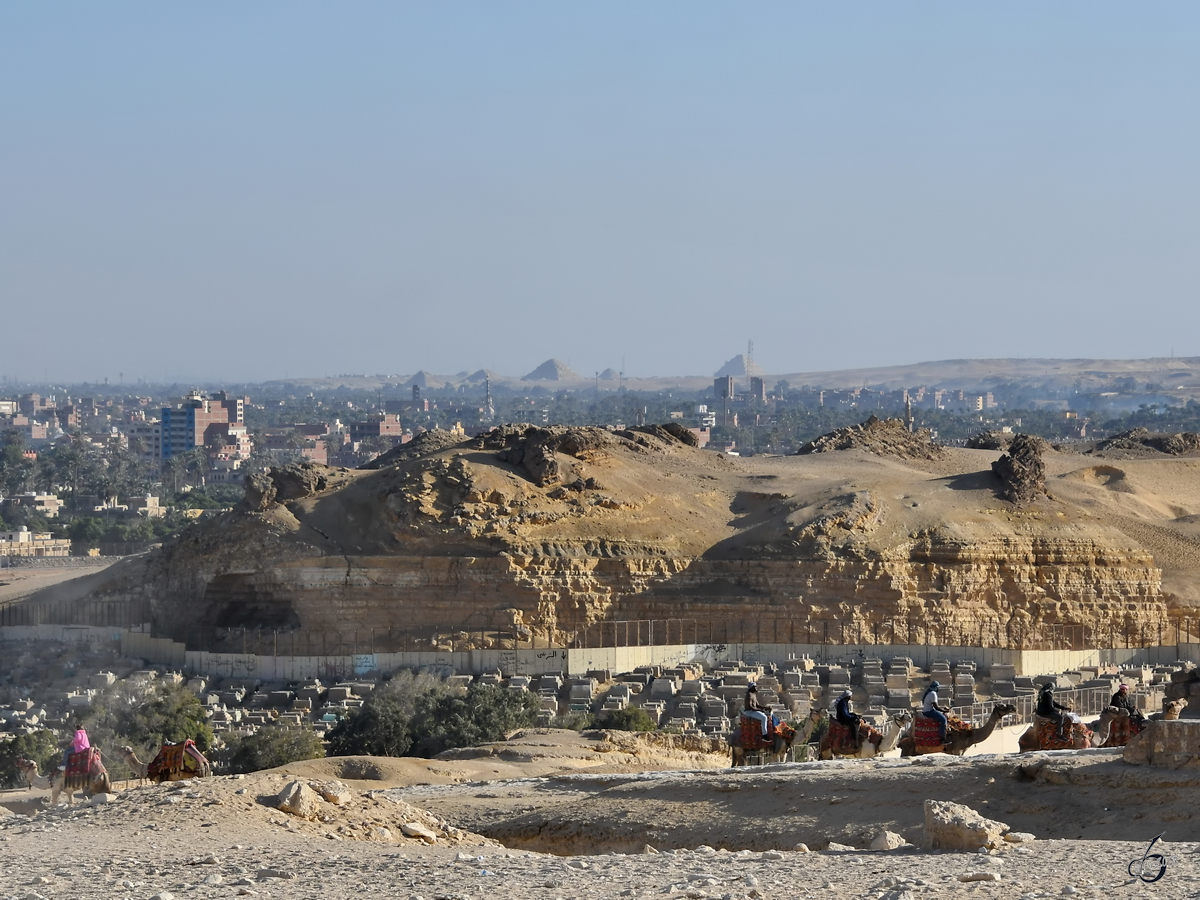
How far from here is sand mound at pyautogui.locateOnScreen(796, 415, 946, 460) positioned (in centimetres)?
6856

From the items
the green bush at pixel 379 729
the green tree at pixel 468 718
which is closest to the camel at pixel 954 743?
the green tree at pixel 468 718

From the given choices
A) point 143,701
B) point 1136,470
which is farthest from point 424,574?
point 1136,470

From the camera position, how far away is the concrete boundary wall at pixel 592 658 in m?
45.8

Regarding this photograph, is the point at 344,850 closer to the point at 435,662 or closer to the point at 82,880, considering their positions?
the point at 82,880

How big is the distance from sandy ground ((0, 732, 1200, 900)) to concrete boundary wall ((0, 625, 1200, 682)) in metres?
21.8

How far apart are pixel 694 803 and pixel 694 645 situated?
27.5 meters

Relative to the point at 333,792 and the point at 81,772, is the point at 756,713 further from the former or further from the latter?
the point at 81,772

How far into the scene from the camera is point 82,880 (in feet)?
52.3

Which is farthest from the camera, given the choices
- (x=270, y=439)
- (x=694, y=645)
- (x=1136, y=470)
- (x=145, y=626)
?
(x=270, y=439)

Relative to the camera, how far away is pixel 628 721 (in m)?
35.4

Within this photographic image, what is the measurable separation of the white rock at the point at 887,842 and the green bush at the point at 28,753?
16118 millimetres

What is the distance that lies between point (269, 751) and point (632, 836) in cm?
1261

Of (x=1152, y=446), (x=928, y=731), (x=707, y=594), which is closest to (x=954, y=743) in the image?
(x=928, y=731)

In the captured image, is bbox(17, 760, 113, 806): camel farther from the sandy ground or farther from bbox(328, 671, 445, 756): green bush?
bbox(328, 671, 445, 756): green bush
